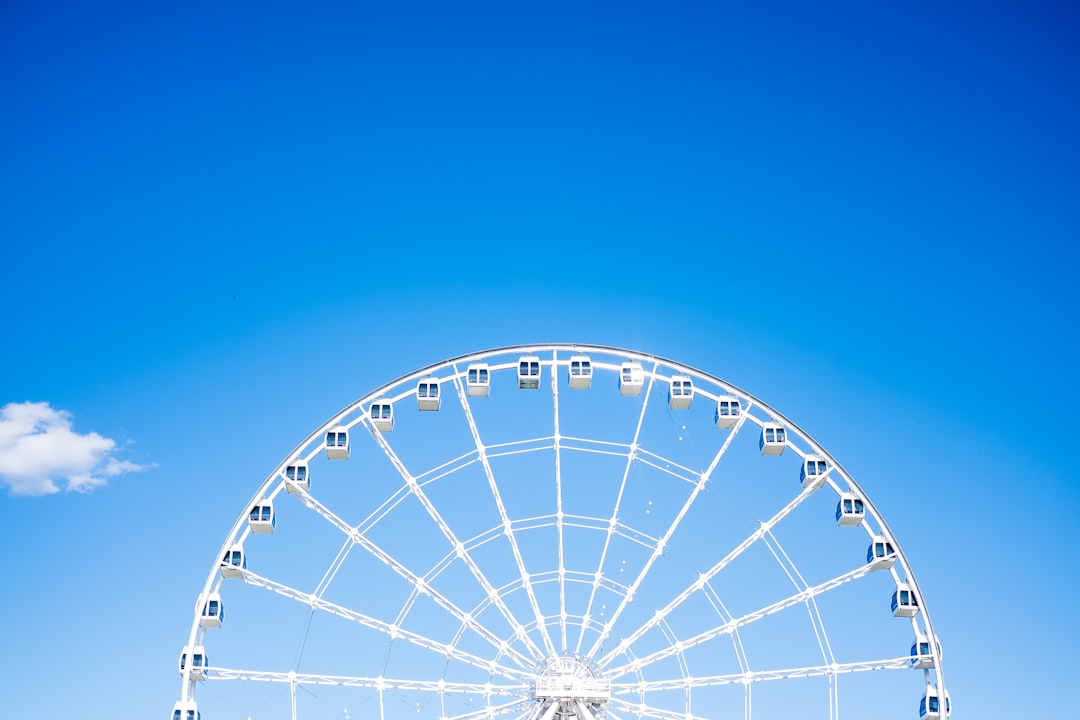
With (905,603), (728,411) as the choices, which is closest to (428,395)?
A: (728,411)

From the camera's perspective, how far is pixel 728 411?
150ft

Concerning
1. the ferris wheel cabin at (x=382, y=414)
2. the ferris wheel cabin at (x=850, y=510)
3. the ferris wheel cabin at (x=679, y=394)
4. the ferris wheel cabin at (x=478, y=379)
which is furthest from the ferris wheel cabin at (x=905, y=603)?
the ferris wheel cabin at (x=382, y=414)

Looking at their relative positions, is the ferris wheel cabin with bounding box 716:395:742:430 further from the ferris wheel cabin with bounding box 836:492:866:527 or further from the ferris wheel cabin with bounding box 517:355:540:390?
the ferris wheel cabin with bounding box 517:355:540:390

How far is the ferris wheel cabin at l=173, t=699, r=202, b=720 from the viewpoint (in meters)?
41.8

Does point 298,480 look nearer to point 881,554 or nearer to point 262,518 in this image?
point 262,518

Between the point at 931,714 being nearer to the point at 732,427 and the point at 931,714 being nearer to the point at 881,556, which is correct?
the point at 881,556

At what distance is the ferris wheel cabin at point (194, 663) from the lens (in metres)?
42.1

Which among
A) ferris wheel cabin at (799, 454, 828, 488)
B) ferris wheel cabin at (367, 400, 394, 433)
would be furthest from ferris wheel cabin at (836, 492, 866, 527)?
ferris wheel cabin at (367, 400, 394, 433)

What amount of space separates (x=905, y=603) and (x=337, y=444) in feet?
50.2

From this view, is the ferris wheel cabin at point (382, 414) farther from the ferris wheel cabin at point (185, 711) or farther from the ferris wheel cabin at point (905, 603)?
the ferris wheel cabin at point (905, 603)

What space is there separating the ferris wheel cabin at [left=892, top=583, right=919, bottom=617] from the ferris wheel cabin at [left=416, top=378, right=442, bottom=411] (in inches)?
513

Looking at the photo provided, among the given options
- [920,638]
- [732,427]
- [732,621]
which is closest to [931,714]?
[920,638]

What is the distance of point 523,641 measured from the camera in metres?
43.1

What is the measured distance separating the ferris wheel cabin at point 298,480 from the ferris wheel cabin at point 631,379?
8.69 metres
